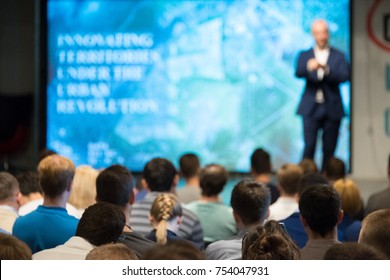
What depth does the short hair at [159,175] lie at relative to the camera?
475cm

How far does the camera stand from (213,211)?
187 inches

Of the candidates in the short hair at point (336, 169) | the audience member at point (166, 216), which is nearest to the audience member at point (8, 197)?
the audience member at point (166, 216)

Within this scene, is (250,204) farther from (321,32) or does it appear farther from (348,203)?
(321,32)

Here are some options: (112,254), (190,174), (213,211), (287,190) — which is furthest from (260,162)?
(112,254)

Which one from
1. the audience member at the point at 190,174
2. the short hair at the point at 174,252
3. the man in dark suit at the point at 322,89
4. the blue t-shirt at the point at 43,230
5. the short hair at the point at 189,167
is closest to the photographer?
the short hair at the point at 174,252

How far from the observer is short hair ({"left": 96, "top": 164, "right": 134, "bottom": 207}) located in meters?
3.78

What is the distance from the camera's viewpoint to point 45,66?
8.26 meters

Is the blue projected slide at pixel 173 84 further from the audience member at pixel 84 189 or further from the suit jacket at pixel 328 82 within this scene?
the audience member at pixel 84 189

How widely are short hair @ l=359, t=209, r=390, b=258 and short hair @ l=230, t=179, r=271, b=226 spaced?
35.0 inches

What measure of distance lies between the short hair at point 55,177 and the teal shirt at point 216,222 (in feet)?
3.32

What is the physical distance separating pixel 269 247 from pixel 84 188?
2.20 metres

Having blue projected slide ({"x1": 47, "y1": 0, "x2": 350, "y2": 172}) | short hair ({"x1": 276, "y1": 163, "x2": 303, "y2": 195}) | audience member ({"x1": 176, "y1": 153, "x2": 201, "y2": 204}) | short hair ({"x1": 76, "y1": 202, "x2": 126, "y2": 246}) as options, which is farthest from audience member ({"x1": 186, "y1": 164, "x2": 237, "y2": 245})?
blue projected slide ({"x1": 47, "y1": 0, "x2": 350, "y2": 172})
